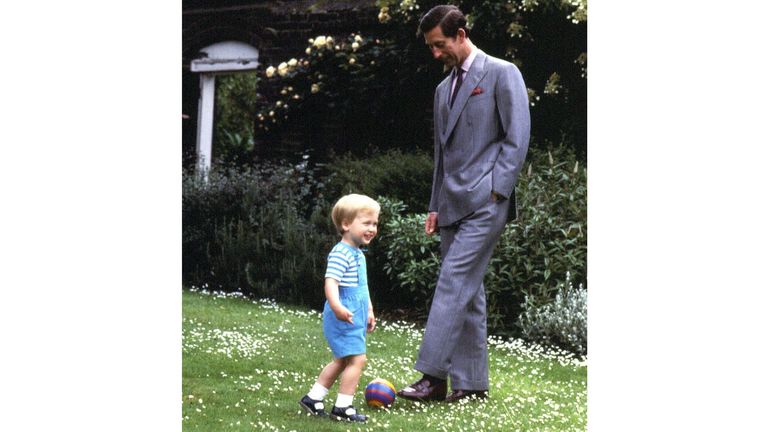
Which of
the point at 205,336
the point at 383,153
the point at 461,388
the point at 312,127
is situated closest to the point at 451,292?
the point at 461,388

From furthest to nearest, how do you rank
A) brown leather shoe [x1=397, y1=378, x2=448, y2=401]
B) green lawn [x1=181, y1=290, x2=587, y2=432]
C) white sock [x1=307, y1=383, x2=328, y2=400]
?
brown leather shoe [x1=397, y1=378, x2=448, y2=401]
white sock [x1=307, y1=383, x2=328, y2=400]
green lawn [x1=181, y1=290, x2=587, y2=432]

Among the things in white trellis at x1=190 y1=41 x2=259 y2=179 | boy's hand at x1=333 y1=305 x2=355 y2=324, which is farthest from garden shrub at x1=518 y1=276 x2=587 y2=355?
white trellis at x1=190 y1=41 x2=259 y2=179

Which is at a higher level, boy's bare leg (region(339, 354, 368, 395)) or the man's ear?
the man's ear

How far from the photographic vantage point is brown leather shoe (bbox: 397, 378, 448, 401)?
192 inches

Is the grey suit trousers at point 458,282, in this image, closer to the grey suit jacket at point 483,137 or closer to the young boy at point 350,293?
the grey suit jacket at point 483,137

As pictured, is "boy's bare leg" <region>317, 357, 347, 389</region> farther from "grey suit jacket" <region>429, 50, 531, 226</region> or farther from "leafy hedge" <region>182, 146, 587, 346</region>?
"leafy hedge" <region>182, 146, 587, 346</region>

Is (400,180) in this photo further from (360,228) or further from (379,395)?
(360,228)

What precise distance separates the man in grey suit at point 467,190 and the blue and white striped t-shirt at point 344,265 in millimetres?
455

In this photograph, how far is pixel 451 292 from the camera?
15.8ft

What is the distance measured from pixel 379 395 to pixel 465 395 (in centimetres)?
44

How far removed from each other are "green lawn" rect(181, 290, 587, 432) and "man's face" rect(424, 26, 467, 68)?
1.55 metres

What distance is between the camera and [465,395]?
195 inches
